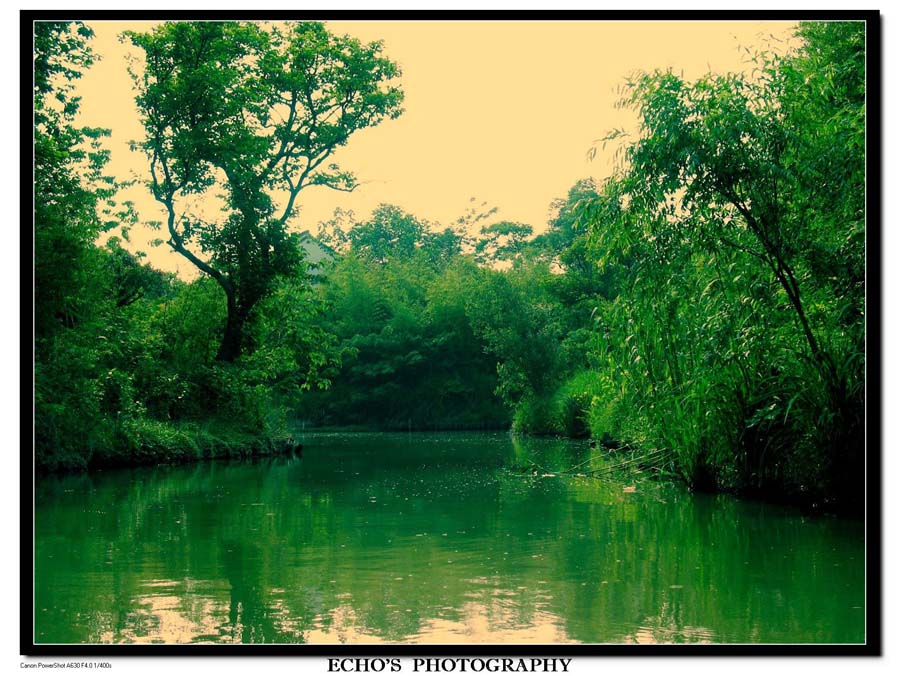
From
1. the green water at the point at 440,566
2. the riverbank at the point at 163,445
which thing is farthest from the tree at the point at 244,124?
the green water at the point at 440,566

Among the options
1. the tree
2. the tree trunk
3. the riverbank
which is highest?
the tree

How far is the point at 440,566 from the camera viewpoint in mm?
6676

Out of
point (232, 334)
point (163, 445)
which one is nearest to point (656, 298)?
point (163, 445)

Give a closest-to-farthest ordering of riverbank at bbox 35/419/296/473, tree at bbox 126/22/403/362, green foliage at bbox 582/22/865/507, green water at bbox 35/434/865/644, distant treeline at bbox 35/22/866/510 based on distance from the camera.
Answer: green water at bbox 35/434/865/644 → green foliage at bbox 582/22/865/507 → distant treeline at bbox 35/22/866/510 → riverbank at bbox 35/419/296/473 → tree at bbox 126/22/403/362

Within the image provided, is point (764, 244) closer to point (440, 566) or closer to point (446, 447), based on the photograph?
point (440, 566)

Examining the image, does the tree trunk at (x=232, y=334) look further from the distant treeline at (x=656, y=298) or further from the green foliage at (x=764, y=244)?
the green foliage at (x=764, y=244)

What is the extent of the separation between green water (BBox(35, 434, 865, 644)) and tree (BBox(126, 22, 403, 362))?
8.90m

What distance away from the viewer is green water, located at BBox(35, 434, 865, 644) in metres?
4.98

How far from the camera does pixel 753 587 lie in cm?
598

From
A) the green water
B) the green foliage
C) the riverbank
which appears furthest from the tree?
the green foliage

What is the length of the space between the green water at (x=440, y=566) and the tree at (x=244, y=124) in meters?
8.90

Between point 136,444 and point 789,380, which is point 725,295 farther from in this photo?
Answer: point 136,444

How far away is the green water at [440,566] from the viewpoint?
4977 mm

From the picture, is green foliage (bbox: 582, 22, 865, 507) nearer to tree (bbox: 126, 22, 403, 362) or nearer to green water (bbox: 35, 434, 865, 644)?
green water (bbox: 35, 434, 865, 644)
